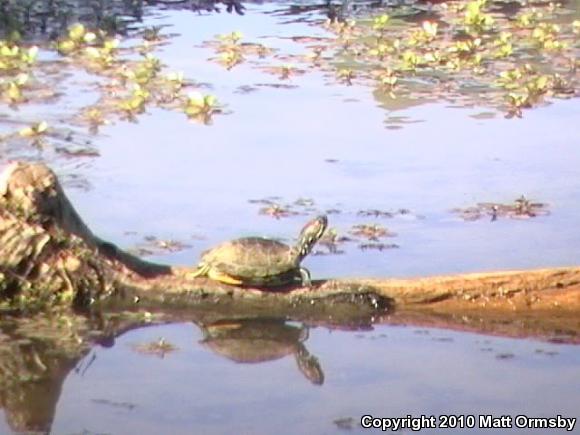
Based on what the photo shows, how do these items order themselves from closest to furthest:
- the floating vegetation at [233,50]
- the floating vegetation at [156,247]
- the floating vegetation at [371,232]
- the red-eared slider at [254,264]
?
1. the red-eared slider at [254,264]
2. the floating vegetation at [156,247]
3. the floating vegetation at [371,232]
4. the floating vegetation at [233,50]

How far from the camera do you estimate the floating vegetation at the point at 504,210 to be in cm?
757

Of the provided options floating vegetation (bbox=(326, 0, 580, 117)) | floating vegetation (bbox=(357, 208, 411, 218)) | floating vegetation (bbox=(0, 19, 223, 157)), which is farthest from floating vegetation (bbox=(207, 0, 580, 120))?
floating vegetation (bbox=(357, 208, 411, 218))

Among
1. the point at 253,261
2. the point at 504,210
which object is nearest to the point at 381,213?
the point at 504,210

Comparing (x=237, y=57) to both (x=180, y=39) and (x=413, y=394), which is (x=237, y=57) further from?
(x=413, y=394)

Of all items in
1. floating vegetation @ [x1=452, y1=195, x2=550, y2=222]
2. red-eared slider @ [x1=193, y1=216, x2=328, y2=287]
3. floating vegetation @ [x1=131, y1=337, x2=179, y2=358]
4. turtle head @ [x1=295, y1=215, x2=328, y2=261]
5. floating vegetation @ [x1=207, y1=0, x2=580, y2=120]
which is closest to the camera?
floating vegetation @ [x1=131, y1=337, x2=179, y2=358]

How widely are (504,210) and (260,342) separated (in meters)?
2.27

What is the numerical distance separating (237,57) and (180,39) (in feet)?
3.27

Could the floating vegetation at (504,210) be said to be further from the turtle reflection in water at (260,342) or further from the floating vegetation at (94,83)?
the floating vegetation at (94,83)

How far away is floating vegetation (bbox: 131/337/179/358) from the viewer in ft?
18.5

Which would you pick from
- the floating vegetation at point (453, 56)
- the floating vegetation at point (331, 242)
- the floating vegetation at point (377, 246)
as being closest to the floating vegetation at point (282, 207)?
the floating vegetation at point (331, 242)

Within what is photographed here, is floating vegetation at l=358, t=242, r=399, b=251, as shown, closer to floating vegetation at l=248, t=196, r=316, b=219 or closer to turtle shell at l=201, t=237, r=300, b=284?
floating vegetation at l=248, t=196, r=316, b=219

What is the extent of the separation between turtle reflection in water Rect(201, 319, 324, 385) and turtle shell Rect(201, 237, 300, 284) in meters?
0.19

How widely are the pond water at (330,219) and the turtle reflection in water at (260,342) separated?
0.04ft

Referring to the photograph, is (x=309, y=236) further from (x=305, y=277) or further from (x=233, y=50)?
(x=233, y=50)
